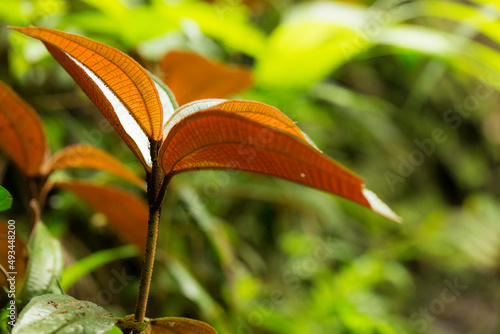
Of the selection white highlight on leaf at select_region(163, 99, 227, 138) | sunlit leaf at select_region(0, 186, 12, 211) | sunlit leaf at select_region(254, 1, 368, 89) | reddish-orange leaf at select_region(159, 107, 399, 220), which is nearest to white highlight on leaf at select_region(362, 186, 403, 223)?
reddish-orange leaf at select_region(159, 107, 399, 220)

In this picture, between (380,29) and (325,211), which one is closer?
(380,29)

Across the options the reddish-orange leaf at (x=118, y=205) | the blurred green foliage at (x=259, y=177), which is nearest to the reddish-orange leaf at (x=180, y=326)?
the reddish-orange leaf at (x=118, y=205)

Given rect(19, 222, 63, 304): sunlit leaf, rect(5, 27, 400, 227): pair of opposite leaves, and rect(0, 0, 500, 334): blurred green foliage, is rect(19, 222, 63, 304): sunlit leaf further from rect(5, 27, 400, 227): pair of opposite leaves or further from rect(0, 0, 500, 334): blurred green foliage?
rect(0, 0, 500, 334): blurred green foliage

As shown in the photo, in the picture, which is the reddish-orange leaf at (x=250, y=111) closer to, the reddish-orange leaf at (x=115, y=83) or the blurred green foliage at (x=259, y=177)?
the reddish-orange leaf at (x=115, y=83)

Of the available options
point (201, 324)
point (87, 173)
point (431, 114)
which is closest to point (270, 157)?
point (201, 324)

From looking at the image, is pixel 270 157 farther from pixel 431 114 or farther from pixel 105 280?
pixel 431 114

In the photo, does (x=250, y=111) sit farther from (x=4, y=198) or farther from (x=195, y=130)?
(x=4, y=198)
